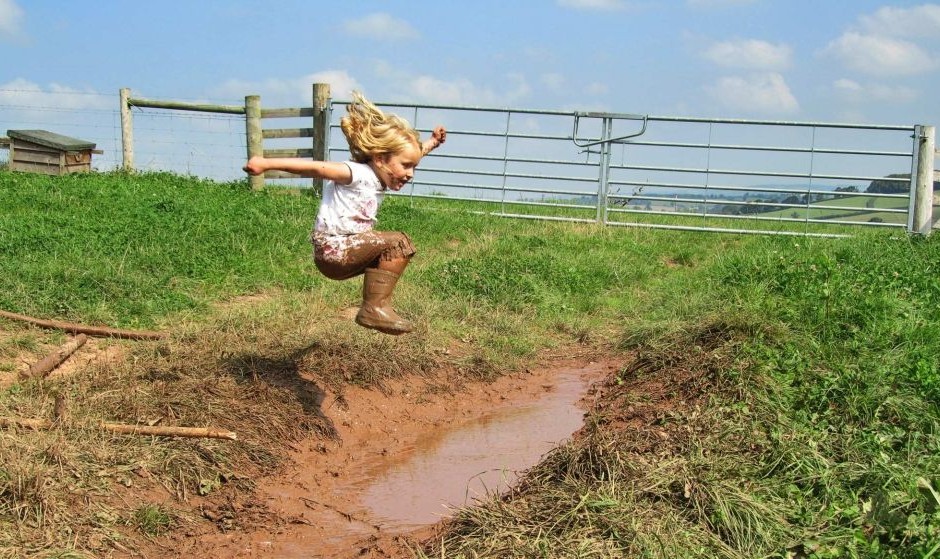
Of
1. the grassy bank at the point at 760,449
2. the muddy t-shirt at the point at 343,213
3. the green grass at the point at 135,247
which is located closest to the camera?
the grassy bank at the point at 760,449

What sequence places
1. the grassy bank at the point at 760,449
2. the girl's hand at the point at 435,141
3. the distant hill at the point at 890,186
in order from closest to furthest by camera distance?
the grassy bank at the point at 760,449 → the girl's hand at the point at 435,141 → the distant hill at the point at 890,186

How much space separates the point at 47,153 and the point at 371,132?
13.0 metres

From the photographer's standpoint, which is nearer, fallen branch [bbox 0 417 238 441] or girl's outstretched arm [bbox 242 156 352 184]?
girl's outstretched arm [bbox 242 156 352 184]

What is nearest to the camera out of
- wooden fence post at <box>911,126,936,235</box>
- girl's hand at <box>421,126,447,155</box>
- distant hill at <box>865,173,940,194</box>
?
girl's hand at <box>421,126,447,155</box>

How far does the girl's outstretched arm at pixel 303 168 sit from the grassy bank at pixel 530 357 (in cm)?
168

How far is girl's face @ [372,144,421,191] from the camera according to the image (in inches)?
213

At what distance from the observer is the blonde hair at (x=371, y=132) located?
538cm

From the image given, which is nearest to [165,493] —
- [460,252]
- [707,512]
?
[707,512]

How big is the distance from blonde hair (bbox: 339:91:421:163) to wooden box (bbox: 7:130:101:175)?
40.4 ft

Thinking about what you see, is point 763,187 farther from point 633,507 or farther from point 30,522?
point 30,522

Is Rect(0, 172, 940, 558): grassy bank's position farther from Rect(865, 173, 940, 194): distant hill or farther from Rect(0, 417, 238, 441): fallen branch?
Rect(865, 173, 940, 194): distant hill

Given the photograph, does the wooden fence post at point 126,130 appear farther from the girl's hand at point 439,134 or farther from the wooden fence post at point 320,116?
the girl's hand at point 439,134

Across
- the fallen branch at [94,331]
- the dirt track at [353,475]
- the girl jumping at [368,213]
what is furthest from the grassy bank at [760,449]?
the fallen branch at [94,331]

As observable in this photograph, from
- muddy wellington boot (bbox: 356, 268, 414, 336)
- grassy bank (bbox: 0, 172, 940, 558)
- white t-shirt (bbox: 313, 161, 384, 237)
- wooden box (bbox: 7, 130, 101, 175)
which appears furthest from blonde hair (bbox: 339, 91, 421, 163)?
wooden box (bbox: 7, 130, 101, 175)
